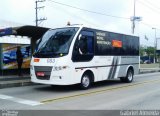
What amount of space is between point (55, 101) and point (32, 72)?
349 cm

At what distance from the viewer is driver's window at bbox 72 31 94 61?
14031 millimetres

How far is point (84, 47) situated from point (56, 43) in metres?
1.38

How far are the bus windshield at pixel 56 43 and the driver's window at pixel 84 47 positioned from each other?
428 millimetres

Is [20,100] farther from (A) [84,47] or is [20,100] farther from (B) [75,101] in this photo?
(A) [84,47]

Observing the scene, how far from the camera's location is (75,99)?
11.7m

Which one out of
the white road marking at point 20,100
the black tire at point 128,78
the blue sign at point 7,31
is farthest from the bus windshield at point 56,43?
the black tire at point 128,78

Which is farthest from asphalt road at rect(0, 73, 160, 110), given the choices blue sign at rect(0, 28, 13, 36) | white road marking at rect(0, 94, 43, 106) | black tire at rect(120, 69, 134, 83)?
black tire at rect(120, 69, 134, 83)

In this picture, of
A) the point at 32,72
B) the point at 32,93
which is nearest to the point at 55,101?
the point at 32,93

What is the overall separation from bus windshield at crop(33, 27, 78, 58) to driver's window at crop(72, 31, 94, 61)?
43 centimetres

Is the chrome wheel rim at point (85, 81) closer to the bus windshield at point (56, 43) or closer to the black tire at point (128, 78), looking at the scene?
the bus windshield at point (56, 43)

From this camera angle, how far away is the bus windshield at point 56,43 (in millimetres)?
13711

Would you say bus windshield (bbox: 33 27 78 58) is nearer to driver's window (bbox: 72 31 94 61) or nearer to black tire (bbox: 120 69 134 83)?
driver's window (bbox: 72 31 94 61)

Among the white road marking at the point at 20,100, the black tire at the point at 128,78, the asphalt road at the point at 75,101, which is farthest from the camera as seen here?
the black tire at the point at 128,78

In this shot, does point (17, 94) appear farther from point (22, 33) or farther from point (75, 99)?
point (22, 33)
